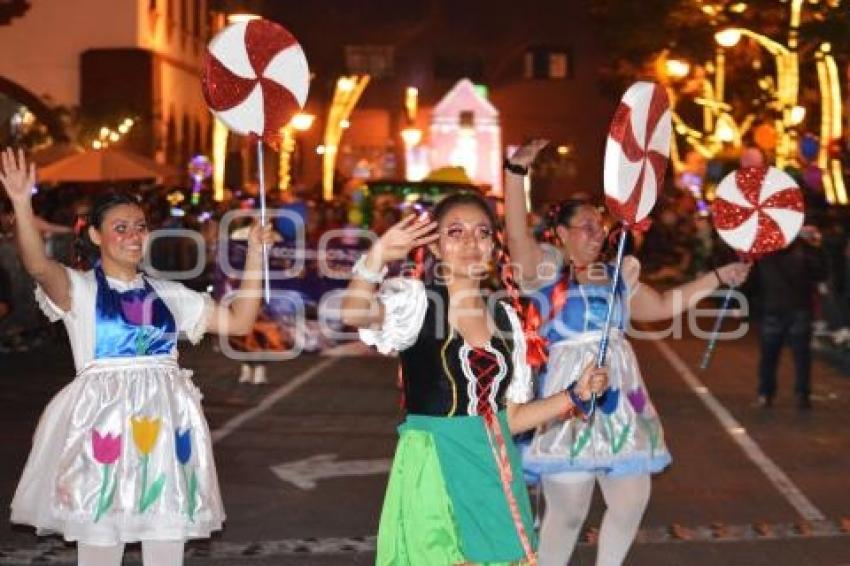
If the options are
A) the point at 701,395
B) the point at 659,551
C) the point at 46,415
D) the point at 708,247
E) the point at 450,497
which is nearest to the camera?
the point at 450,497

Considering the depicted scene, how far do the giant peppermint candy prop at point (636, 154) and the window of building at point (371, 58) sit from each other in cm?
6763

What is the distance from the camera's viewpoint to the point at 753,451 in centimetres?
1320

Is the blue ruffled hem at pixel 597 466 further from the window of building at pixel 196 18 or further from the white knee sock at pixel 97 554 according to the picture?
the window of building at pixel 196 18

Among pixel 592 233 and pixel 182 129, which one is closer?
pixel 592 233

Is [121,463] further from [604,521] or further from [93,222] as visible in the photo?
[604,521]

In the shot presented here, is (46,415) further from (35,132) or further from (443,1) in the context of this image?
(443,1)

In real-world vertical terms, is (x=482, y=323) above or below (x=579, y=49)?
below

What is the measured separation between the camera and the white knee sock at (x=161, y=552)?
649cm

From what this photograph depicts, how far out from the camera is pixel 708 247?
128ft

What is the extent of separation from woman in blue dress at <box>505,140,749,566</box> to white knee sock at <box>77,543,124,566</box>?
→ 6.58 ft

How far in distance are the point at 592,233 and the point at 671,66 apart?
107 feet

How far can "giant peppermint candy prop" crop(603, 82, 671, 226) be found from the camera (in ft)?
22.0

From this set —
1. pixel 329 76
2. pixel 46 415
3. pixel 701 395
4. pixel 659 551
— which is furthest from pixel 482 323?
pixel 329 76

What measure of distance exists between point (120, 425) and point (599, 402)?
2254 mm
